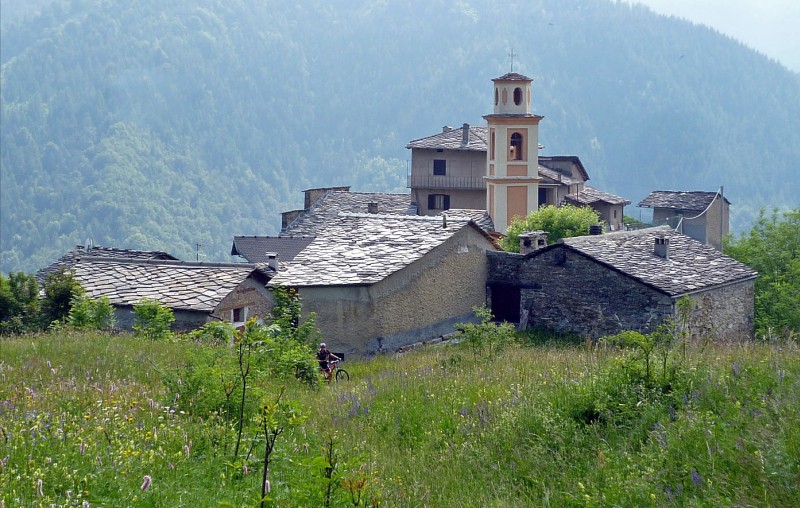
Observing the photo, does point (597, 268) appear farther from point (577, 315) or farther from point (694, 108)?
point (694, 108)

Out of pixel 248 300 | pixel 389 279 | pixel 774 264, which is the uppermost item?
pixel 774 264

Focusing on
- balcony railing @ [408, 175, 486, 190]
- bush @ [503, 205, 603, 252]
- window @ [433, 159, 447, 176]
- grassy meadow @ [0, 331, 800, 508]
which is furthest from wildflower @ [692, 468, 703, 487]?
window @ [433, 159, 447, 176]

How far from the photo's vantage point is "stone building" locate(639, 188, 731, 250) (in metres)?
53.8

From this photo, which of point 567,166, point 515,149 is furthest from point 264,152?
point 515,149

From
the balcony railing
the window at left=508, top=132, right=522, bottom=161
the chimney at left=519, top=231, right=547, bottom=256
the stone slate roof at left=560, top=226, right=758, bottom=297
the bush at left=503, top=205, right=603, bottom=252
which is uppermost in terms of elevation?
the window at left=508, top=132, right=522, bottom=161

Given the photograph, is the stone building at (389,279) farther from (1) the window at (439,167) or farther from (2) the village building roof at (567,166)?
(2) the village building roof at (567,166)

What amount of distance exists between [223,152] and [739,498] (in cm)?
18276

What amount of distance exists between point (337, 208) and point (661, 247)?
29.2 meters

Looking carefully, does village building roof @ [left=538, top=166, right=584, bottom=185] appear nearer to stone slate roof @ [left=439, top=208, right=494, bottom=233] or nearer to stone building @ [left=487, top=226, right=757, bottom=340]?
stone slate roof @ [left=439, top=208, right=494, bottom=233]

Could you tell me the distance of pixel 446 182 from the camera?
63.5m

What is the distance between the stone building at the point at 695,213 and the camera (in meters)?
53.8

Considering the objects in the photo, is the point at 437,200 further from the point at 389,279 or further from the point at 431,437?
the point at 431,437

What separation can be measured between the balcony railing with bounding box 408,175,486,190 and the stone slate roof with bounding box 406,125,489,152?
190 centimetres

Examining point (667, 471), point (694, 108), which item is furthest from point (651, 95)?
point (667, 471)
